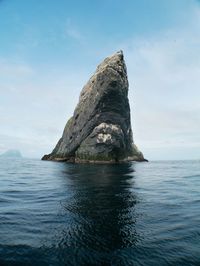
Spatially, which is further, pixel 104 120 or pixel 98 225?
pixel 104 120

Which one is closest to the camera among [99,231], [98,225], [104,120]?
[99,231]

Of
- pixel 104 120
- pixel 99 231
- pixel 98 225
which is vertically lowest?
pixel 99 231

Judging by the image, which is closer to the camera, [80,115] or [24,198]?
[24,198]

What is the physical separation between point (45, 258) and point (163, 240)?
5047 mm

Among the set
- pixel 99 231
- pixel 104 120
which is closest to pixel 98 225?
pixel 99 231

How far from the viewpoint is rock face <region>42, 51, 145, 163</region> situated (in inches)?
3376

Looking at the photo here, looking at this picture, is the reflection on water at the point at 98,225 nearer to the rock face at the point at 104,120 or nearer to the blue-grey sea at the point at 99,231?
the blue-grey sea at the point at 99,231

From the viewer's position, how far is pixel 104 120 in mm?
88562

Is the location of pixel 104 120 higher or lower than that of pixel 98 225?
higher

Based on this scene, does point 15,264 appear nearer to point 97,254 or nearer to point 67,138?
point 97,254

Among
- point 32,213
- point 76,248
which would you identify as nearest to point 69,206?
point 32,213

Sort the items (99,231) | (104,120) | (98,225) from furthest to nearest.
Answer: (104,120) → (98,225) → (99,231)

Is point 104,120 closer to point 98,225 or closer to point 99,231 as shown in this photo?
point 98,225

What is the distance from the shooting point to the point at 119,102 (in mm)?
87750
